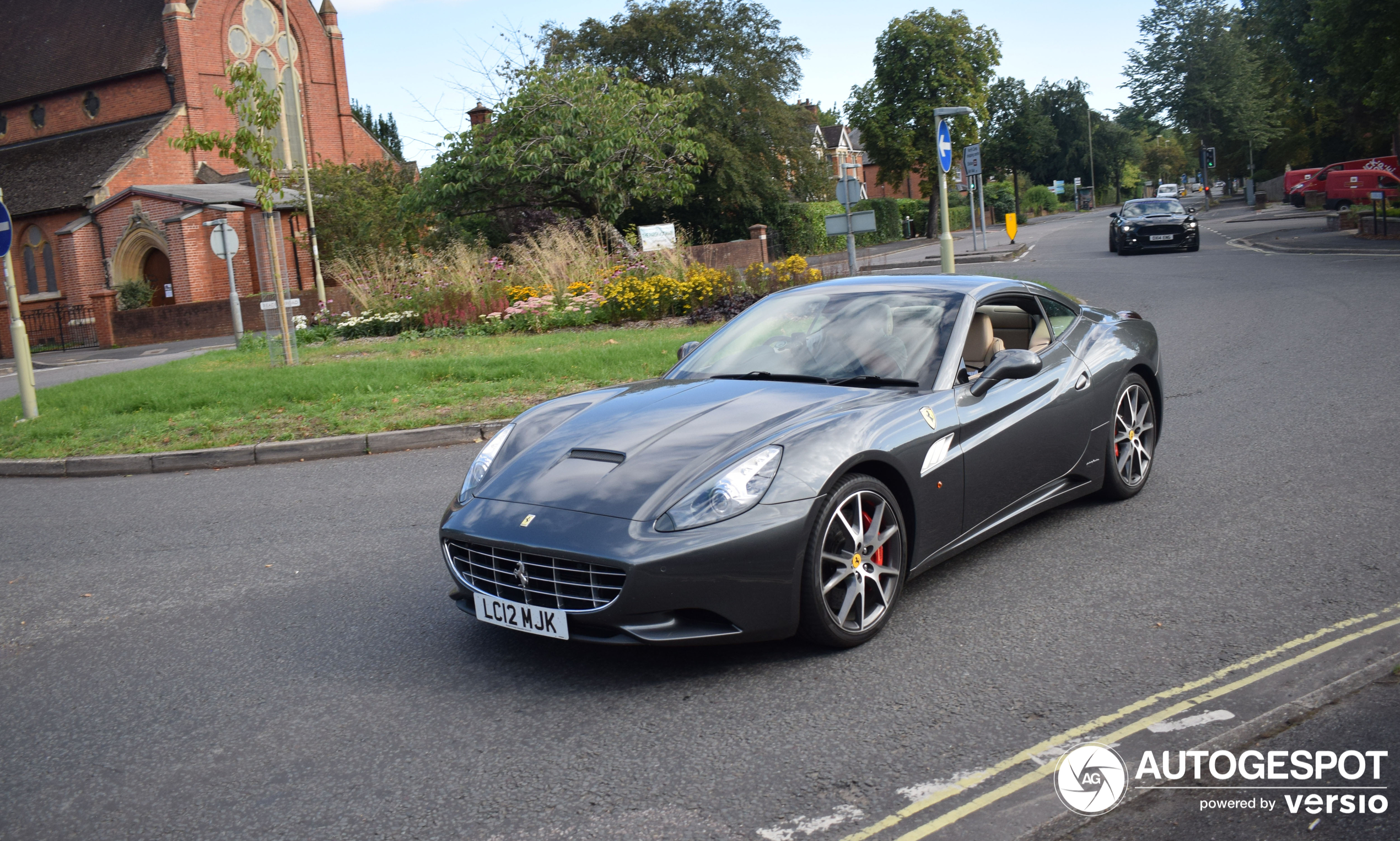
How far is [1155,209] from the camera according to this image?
1160 inches

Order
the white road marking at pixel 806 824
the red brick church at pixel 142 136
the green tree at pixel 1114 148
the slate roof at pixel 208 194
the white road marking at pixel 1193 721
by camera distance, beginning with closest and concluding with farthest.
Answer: the white road marking at pixel 806 824
the white road marking at pixel 1193 721
the slate roof at pixel 208 194
the red brick church at pixel 142 136
the green tree at pixel 1114 148

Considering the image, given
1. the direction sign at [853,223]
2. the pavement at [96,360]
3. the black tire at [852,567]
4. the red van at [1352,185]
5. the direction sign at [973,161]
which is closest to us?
the black tire at [852,567]

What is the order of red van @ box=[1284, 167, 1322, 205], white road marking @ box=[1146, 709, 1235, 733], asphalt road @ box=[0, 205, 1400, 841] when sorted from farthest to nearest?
red van @ box=[1284, 167, 1322, 205] → white road marking @ box=[1146, 709, 1235, 733] → asphalt road @ box=[0, 205, 1400, 841]

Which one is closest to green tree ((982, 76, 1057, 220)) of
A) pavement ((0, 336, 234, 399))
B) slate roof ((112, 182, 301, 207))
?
slate roof ((112, 182, 301, 207))

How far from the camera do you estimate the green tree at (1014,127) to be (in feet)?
309

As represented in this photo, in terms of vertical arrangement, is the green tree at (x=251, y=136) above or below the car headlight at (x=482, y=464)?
above

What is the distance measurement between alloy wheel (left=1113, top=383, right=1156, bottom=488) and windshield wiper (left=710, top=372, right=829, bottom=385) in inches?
77.3

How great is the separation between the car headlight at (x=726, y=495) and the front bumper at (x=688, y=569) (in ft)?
0.11

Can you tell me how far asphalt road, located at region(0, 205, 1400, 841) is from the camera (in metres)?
3.16

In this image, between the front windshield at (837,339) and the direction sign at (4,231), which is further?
the direction sign at (4,231)

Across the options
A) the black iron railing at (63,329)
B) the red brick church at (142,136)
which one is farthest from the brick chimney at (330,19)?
the black iron railing at (63,329)

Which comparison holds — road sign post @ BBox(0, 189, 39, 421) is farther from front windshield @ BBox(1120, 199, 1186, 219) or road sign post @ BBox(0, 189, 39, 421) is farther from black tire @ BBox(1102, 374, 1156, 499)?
front windshield @ BBox(1120, 199, 1186, 219)

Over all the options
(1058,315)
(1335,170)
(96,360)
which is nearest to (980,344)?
(1058,315)

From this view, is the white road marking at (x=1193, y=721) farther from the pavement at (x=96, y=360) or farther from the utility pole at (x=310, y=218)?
the utility pole at (x=310, y=218)
